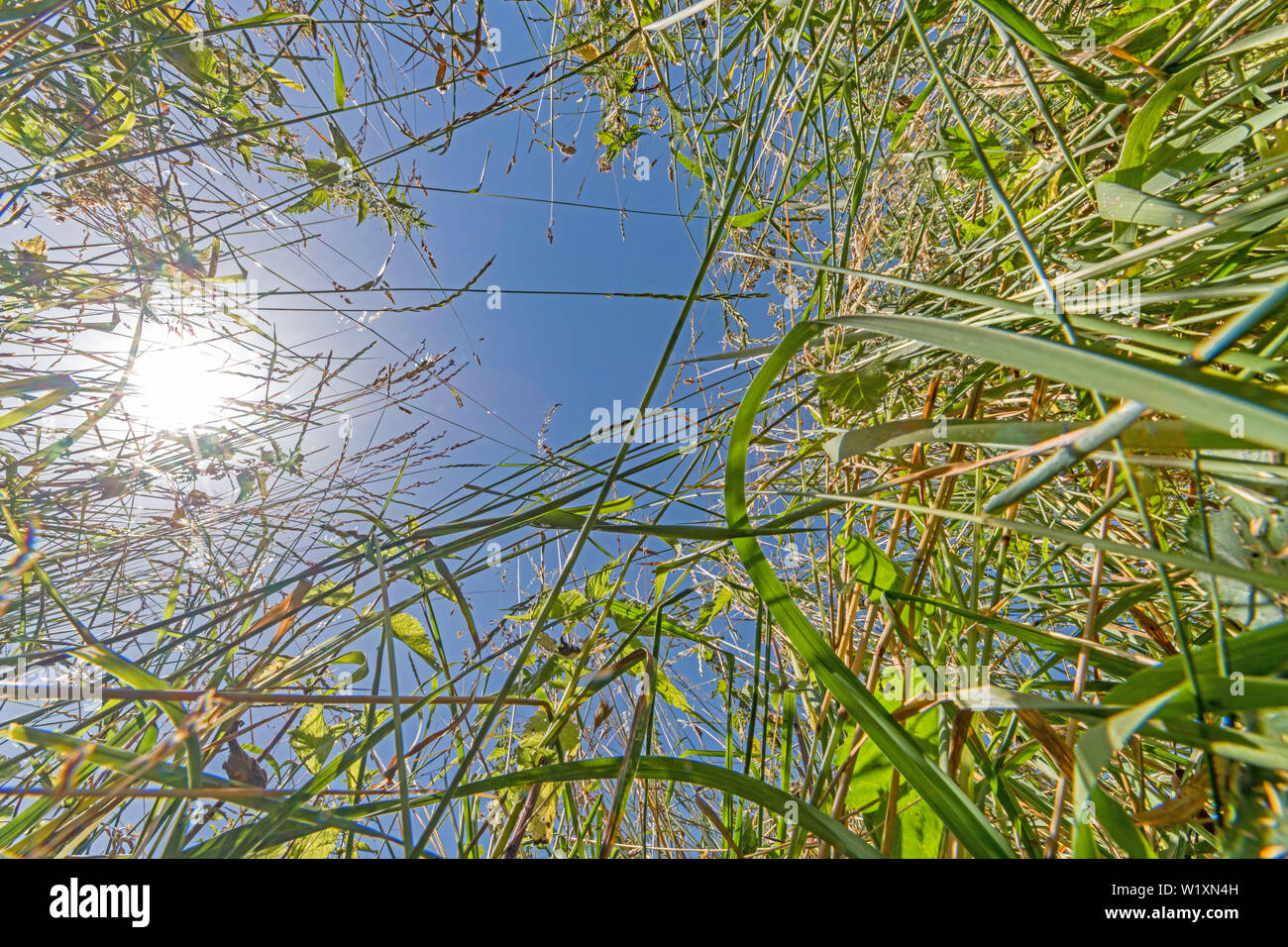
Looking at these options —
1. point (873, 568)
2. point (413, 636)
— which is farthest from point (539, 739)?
point (873, 568)

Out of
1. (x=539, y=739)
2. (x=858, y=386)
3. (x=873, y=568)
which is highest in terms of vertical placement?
(x=858, y=386)

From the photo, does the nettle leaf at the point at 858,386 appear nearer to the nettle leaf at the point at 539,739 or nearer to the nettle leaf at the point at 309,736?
the nettle leaf at the point at 539,739

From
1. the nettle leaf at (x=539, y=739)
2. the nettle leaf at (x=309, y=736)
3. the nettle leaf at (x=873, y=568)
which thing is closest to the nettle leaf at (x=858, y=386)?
the nettle leaf at (x=873, y=568)

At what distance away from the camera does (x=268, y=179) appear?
0.81 meters

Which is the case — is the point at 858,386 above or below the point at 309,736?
above

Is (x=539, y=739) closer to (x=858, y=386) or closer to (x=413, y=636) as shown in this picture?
(x=413, y=636)

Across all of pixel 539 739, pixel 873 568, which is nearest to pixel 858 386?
pixel 873 568

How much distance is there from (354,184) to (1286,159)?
92 centimetres

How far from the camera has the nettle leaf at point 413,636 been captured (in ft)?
1.63

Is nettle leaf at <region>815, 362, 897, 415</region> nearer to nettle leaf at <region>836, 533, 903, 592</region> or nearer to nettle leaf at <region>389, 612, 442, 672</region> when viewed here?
nettle leaf at <region>836, 533, 903, 592</region>

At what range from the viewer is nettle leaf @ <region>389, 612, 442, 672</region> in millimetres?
496

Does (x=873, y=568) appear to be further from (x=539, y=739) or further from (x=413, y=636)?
(x=413, y=636)

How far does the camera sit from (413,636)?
50 centimetres
